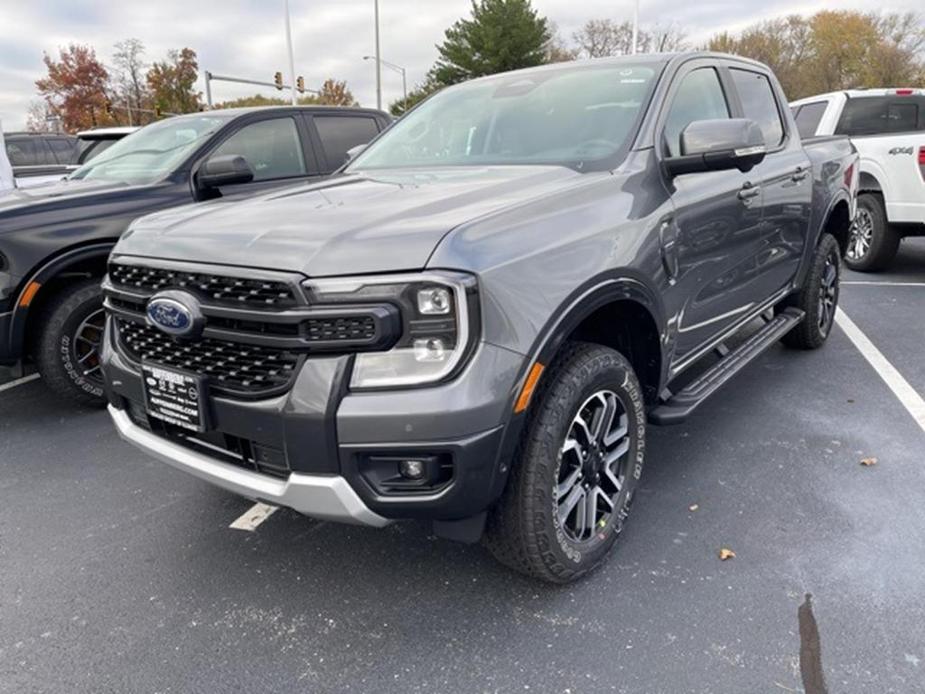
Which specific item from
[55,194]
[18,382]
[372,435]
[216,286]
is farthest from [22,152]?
[372,435]

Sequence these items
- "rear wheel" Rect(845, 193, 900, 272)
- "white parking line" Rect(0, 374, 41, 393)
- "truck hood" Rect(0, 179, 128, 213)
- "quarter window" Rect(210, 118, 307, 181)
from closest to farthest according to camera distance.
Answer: "truck hood" Rect(0, 179, 128, 213), "white parking line" Rect(0, 374, 41, 393), "quarter window" Rect(210, 118, 307, 181), "rear wheel" Rect(845, 193, 900, 272)

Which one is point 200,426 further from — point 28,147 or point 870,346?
point 28,147

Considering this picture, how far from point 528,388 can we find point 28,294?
131 inches

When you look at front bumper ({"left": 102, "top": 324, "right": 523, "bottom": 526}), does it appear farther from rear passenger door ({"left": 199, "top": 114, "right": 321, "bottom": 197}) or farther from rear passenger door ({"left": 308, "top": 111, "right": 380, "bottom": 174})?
rear passenger door ({"left": 308, "top": 111, "right": 380, "bottom": 174})

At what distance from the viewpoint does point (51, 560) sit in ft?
9.21

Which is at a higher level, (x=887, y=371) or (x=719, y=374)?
(x=719, y=374)

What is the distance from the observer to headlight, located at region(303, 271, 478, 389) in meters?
1.89

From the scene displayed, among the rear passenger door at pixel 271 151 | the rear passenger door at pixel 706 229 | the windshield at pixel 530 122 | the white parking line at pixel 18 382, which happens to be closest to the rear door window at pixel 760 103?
the rear passenger door at pixel 706 229

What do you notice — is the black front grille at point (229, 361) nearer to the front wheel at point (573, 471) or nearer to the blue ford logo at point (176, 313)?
the blue ford logo at point (176, 313)

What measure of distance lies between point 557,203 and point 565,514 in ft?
3.49

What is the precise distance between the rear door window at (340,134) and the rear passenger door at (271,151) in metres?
0.17

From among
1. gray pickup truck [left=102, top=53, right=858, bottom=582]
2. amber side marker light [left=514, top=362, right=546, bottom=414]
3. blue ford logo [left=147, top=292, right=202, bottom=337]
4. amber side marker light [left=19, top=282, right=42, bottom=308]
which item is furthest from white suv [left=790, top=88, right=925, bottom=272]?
amber side marker light [left=19, top=282, right=42, bottom=308]

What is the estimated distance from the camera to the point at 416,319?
190 centimetres

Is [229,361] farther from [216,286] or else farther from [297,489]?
[297,489]
